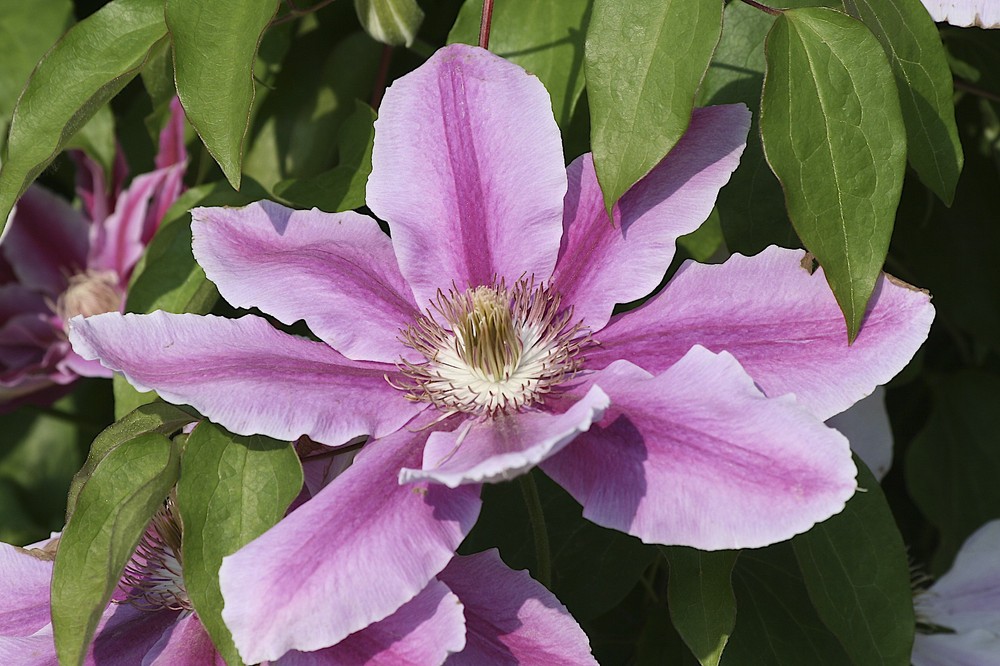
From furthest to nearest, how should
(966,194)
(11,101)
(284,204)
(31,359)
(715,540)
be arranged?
(31,359)
(966,194)
(11,101)
(284,204)
(715,540)

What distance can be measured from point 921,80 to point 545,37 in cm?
31

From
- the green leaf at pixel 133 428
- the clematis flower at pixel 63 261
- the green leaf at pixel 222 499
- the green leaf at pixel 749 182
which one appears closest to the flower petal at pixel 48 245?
the clematis flower at pixel 63 261

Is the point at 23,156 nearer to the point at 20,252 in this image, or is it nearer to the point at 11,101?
the point at 11,101

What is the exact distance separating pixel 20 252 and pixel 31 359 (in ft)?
0.49

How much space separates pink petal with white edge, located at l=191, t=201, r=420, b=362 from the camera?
833 millimetres

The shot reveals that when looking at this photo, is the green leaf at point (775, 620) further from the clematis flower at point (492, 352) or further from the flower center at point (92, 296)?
the flower center at point (92, 296)

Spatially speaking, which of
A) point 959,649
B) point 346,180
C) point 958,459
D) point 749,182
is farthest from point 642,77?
point 958,459

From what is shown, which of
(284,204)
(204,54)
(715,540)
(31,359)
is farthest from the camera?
(31,359)

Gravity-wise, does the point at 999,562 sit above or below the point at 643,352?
below

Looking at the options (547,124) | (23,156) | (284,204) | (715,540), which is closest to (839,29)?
(547,124)

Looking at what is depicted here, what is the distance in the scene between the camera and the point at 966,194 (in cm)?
140

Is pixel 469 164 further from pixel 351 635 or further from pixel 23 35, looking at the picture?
pixel 23 35

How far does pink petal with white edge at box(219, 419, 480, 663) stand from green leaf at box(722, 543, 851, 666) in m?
0.36

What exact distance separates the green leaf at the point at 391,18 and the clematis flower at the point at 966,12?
0.43 metres
